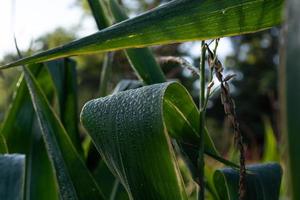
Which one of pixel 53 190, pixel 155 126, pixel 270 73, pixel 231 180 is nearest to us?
pixel 155 126

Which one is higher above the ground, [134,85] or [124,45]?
[124,45]

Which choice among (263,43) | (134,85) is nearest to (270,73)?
(263,43)

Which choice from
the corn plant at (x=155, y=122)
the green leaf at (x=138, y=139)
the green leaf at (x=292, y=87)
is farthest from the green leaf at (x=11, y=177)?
the green leaf at (x=292, y=87)

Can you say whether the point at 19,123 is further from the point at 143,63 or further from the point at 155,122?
the point at 155,122

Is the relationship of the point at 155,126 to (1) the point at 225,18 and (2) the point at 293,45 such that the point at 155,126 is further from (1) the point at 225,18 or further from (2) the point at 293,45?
(2) the point at 293,45

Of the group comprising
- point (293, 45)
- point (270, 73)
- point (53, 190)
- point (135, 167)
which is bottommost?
point (270, 73)

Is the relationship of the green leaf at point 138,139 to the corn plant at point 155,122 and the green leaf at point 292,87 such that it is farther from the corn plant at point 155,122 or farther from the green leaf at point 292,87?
the green leaf at point 292,87

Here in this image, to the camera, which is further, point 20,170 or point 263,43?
point 263,43
